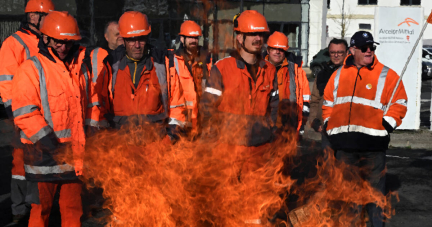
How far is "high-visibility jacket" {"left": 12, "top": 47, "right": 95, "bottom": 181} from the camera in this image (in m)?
4.09

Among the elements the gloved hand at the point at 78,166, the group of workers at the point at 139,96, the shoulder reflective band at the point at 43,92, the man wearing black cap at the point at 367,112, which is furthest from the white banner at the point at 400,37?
the shoulder reflective band at the point at 43,92

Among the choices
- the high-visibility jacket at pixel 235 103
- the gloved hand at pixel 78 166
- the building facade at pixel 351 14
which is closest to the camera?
the gloved hand at pixel 78 166

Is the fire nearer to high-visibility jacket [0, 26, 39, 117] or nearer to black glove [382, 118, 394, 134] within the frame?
black glove [382, 118, 394, 134]

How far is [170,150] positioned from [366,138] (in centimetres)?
197

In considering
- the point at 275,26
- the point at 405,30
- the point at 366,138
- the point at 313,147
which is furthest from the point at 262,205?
the point at 275,26

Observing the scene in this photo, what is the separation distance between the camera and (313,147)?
10.6 metres

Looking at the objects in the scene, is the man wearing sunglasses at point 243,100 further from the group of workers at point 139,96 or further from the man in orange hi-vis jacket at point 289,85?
the man in orange hi-vis jacket at point 289,85

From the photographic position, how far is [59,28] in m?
4.25

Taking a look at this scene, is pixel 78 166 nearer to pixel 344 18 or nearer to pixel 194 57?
pixel 194 57

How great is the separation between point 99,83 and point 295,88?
2.91 metres

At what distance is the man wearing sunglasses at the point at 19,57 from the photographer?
5336mm

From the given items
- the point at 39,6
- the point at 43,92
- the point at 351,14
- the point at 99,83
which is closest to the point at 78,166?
the point at 43,92

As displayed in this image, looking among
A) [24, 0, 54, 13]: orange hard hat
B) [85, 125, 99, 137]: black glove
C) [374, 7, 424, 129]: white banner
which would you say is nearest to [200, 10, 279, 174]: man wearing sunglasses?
[85, 125, 99, 137]: black glove

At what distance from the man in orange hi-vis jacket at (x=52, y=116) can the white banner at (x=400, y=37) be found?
879 centimetres
